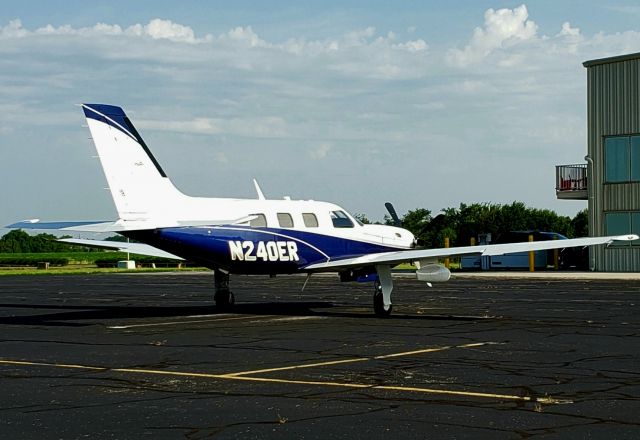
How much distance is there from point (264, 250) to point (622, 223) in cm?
3374

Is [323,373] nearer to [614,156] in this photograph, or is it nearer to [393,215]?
[393,215]

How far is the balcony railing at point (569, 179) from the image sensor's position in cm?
5825

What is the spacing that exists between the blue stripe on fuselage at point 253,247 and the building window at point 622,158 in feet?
100

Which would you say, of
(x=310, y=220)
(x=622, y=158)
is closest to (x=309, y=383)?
(x=310, y=220)

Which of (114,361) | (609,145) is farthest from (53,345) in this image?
(609,145)

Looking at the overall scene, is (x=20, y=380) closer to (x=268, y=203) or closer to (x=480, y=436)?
(x=480, y=436)

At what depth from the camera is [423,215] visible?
1695 inches

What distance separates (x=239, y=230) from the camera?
2412 centimetres

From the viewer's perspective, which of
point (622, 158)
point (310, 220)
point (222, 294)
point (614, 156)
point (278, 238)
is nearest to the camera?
point (278, 238)

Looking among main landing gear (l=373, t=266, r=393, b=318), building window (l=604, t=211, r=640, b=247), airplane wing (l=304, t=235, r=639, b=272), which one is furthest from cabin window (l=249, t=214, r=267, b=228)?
building window (l=604, t=211, r=640, b=247)

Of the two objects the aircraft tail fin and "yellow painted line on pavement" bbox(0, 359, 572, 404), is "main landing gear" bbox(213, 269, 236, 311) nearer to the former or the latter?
the aircraft tail fin

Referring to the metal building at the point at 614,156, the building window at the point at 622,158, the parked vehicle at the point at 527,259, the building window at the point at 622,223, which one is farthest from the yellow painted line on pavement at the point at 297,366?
the parked vehicle at the point at 527,259

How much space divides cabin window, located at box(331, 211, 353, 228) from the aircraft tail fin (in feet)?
14.2

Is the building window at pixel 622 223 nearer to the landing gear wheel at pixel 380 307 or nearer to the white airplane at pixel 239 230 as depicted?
the white airplane at pixel 239 230
